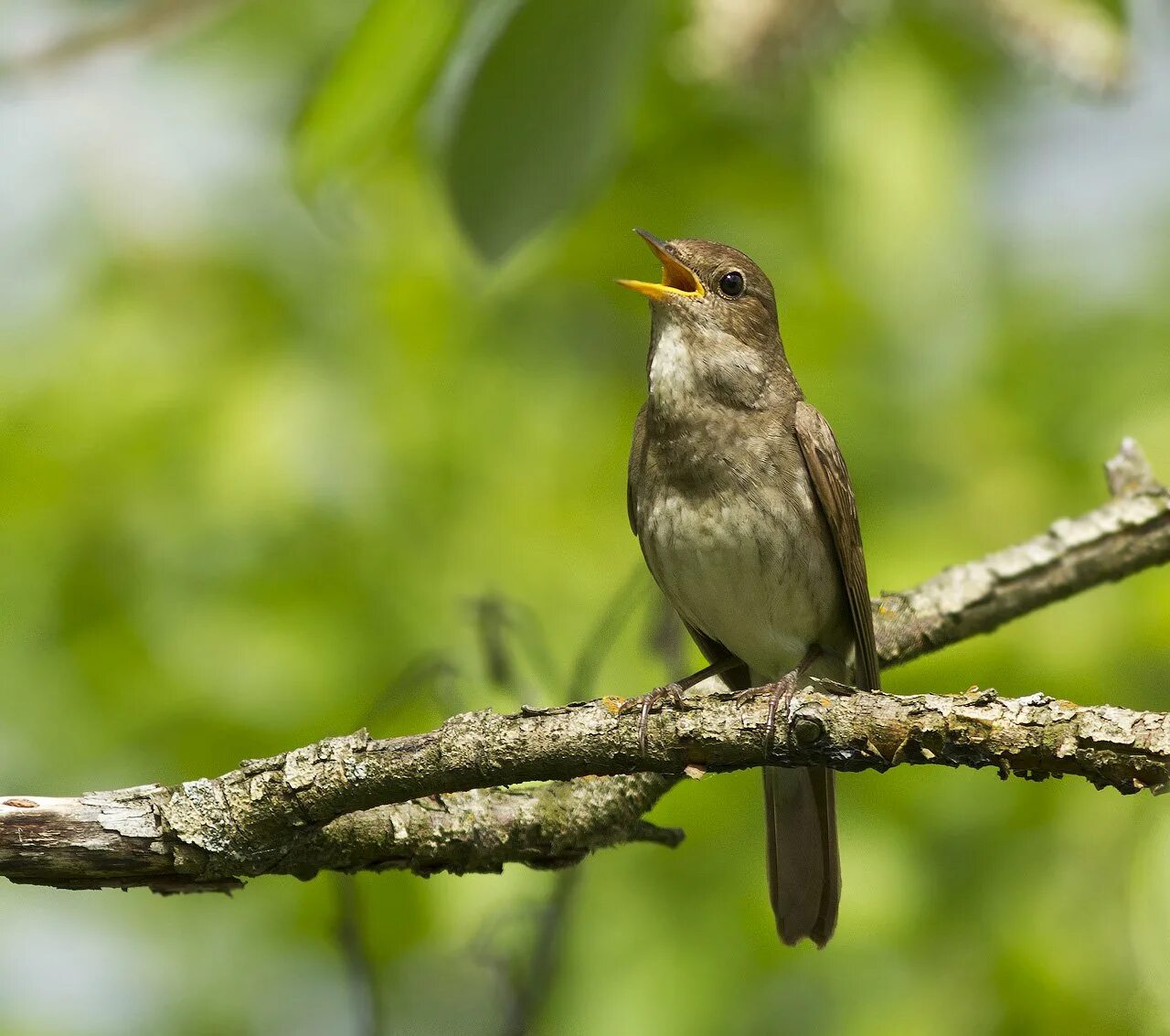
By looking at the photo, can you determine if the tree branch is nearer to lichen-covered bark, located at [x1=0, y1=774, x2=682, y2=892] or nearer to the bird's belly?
lichen-covered bark, located at [x1=0, y1=774, x2=682, y2=892]

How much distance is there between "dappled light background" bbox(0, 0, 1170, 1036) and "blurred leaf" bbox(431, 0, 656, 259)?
0.40 metres

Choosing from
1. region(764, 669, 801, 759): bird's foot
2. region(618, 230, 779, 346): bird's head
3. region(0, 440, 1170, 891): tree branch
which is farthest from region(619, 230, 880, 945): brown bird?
region(764, 669, 801, 759): bird's foot

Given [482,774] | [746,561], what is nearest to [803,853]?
[746,561]

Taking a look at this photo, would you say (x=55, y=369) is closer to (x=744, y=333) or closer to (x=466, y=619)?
(x=466, y=619)

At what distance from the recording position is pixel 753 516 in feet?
15.7

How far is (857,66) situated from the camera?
18.1 ft

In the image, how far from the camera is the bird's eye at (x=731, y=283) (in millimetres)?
5199

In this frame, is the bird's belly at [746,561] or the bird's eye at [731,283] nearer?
the bird's belly at [746,561]

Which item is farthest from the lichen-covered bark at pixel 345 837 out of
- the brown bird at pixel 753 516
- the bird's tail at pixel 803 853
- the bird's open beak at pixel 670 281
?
the bird's open beak at pixel 670 281

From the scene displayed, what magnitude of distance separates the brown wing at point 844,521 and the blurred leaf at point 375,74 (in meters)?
2.20

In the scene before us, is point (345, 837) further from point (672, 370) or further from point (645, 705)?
point (672, 370)

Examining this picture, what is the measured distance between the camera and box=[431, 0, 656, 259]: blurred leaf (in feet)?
9.00

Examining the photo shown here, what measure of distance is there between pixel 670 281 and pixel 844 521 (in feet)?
3.91

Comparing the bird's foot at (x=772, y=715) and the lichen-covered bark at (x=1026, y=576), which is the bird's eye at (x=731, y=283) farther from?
the bird's foot at (x=772, y=715)
